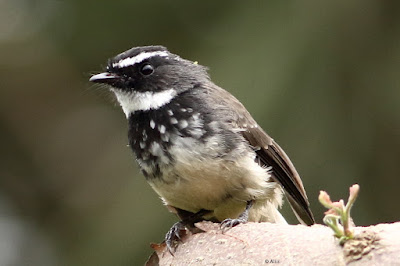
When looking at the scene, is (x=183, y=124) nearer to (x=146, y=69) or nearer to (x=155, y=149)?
(x=155, y=149)

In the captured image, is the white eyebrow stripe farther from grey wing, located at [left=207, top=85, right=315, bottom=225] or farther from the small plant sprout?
the small plant sprout

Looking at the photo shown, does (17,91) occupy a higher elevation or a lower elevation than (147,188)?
higher

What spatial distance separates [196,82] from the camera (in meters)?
4.79

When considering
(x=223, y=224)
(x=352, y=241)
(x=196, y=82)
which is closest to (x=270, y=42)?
(x=196, y=82)

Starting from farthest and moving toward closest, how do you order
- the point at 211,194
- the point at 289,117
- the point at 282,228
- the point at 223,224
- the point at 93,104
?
the point at 93,104 < the point at 289,117 < the point at 211,194 < the point at 223,224 < the point at 282,228

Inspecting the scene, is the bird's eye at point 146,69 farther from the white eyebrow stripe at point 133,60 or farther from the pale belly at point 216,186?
the pale belly at point 216,186

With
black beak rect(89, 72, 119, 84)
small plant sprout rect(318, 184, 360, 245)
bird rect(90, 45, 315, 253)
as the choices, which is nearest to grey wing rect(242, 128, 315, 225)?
bird rect(90, 45, 315, 253)

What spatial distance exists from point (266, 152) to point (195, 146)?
643 mm

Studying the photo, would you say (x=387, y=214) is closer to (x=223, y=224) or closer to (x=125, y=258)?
(x=125, y=258)

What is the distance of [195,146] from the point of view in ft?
14.0

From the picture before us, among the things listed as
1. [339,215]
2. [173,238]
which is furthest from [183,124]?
[339,215]

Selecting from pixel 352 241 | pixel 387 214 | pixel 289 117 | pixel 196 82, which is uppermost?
pixel 196 82

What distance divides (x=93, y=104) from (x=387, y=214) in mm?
2903

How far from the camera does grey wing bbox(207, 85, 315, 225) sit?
465 centimetres
